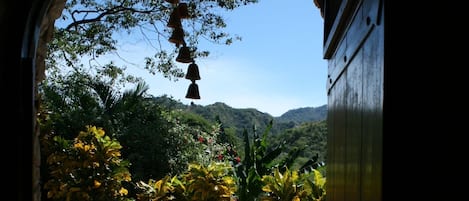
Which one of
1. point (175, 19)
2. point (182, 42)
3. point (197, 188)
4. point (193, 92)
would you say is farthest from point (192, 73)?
point (197, 188)

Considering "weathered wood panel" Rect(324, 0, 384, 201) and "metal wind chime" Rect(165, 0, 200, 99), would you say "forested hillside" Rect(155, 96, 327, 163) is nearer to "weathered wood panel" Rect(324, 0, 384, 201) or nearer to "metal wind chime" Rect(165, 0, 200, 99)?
"metal wind chime" Rect(165, 0, 200, 99)

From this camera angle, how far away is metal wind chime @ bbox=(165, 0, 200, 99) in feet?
13.4

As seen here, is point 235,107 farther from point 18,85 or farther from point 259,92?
point 18,85

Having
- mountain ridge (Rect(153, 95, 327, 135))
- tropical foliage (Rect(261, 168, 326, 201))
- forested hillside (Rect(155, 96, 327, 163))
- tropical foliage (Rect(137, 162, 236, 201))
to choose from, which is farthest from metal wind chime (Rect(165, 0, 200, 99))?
mountain ridge (Rect(153, 95, 327, 135))

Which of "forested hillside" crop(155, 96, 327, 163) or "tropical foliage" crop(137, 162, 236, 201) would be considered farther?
"forested hillside" crop(155, 96, 327, 163)

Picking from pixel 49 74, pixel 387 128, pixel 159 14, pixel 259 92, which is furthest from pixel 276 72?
pixel 387 128

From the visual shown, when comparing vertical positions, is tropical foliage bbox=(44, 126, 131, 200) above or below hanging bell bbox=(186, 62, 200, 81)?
below

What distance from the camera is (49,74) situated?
635 cm

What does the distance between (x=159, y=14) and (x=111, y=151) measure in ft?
9.14

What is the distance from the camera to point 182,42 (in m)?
4.12

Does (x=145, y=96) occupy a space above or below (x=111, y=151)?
above

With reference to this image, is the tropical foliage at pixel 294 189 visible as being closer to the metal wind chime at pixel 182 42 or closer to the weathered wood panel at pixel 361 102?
the metal wind chime at pixel 182 42

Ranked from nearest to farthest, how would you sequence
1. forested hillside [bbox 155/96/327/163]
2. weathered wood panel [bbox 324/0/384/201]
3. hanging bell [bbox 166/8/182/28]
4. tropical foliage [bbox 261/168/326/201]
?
weathered wood panel [bbox 324/0/384/201] < tropical foliage [bbox 261/168/326/201] < hanging bell [bbox 166/8/182/28] < forested hillside [bbox 155/96/327/163]

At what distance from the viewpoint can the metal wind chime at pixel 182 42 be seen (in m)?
4.07
